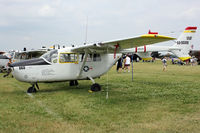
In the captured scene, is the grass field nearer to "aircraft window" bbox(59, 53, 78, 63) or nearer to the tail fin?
"aircraft window" bbox(59, 53, 78, 63)

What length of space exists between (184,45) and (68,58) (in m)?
10.3

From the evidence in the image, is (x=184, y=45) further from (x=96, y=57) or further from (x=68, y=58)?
(x=68, y=58)

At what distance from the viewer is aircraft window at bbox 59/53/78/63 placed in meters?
9.63

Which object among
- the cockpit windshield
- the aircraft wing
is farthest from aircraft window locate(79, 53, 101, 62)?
the cockpit windshield

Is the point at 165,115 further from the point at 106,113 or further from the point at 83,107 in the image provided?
the point at 83,107

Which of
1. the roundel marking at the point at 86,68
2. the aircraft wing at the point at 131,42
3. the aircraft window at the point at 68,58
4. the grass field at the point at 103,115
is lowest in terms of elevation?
the grass field at the point at 103,115

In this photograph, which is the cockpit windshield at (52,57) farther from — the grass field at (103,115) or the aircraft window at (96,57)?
the grass field at (103,115)

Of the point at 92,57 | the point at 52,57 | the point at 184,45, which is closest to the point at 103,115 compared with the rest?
the point at 52,57

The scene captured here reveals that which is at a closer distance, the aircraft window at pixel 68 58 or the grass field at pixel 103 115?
the grass field at pixel 103 115

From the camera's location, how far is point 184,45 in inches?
635

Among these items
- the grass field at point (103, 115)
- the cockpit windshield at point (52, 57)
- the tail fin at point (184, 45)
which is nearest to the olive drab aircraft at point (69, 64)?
the cockpit windshield at point (52, 57)

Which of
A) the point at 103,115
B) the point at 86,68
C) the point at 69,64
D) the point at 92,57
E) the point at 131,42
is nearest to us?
the point at 103,115

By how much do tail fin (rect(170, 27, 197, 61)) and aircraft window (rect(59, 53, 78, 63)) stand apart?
9.36 m

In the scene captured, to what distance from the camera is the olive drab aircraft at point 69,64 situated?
8.81m
